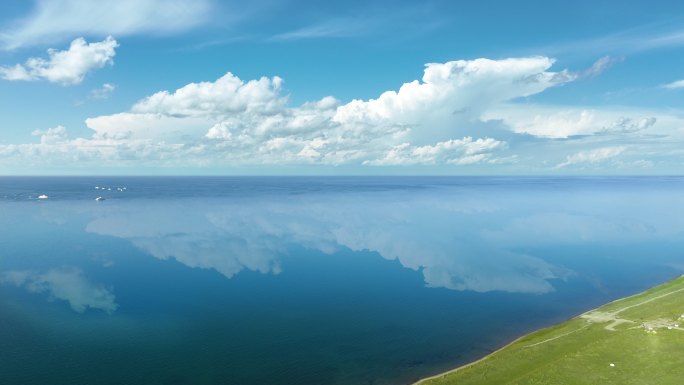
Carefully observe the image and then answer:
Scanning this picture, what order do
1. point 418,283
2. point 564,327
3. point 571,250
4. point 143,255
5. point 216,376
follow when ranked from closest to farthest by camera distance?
1. point 216,376
2. point 564,327
3. point 418,283
4. point 143,255
5. point 571,250

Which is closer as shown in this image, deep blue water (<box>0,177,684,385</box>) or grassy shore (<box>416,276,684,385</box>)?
grassy shore (<box>416,276,684,385</box>)

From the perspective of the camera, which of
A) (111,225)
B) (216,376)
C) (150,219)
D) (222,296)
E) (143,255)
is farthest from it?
(150,219)

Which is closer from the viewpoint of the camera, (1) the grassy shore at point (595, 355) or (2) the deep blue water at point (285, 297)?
(1) the grassy shore at point (595, 355)

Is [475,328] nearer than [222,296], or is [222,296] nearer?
[475,328]

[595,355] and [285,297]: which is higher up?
[595,355]

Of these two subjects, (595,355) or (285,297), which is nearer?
(595,355)

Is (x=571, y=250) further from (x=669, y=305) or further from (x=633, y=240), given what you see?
(x=669, y=305)

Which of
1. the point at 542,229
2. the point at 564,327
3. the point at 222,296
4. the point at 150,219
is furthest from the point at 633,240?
the point at 150,219
